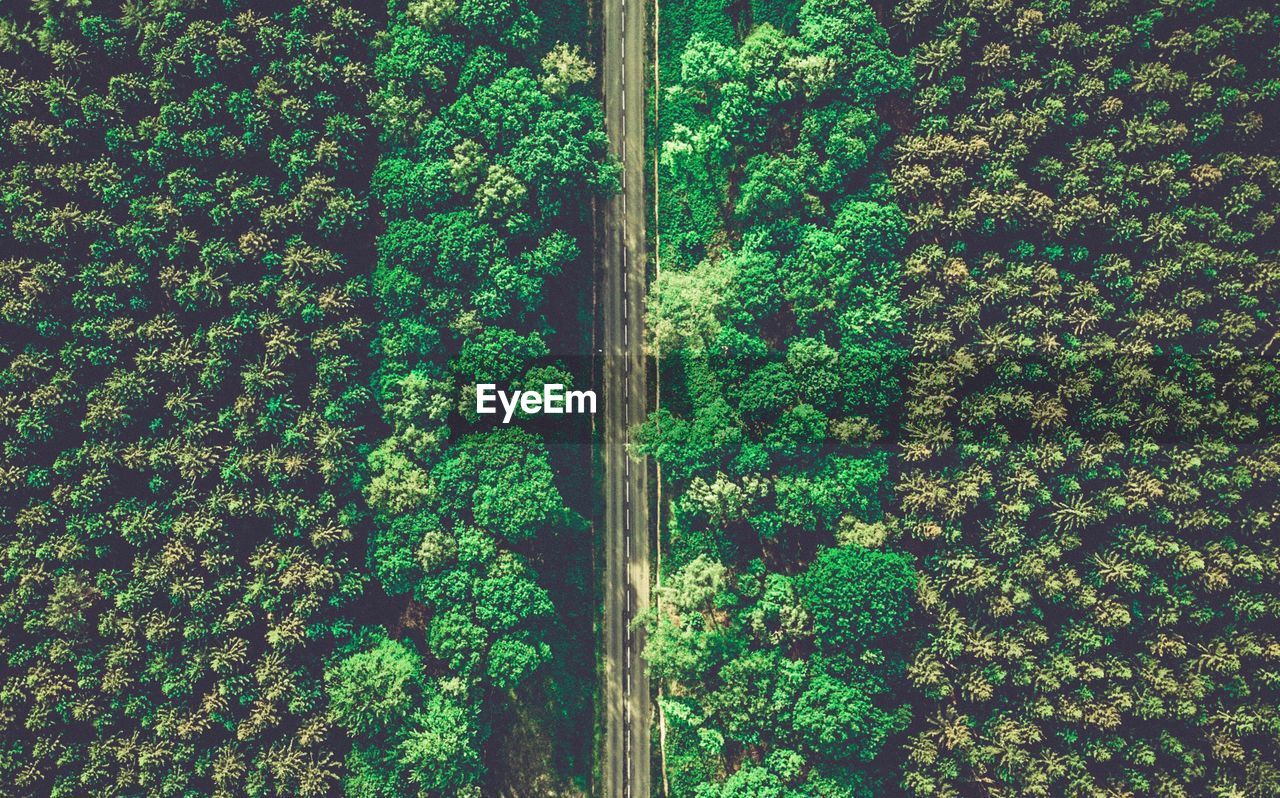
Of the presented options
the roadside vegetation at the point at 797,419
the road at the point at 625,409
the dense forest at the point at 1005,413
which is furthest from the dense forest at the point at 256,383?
the dense forest at the point at 1005,413

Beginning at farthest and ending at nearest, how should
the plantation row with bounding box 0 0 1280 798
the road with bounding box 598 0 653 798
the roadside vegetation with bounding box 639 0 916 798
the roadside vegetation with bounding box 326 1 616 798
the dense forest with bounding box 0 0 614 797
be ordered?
the road with bounding box 598 0 653 798, the roadside vegetation with bounding box 326 1 616 798, the dense forest with bounding box 0 0 614 797, the roadside vegetation with bounding box 639 0 916 798, the plantation row with bounding box 0 0 1280 798

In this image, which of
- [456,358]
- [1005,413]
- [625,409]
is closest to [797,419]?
[1005,413]

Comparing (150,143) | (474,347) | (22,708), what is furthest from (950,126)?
(22,708)

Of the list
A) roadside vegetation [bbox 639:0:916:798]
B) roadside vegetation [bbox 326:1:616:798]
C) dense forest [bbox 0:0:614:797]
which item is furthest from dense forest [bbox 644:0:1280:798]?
dense forest [bbox 0:0:614:797]

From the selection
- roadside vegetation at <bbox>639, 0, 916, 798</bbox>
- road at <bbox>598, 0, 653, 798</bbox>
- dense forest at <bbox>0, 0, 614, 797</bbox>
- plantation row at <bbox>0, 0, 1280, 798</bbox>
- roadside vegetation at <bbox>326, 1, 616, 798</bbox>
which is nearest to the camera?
plantation row at <bbox>0, 0, 1280, 798</bbox>

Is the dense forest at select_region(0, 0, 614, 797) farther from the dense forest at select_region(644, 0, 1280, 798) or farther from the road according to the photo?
the dense forest at select_region(644, 0, 1280, 798)

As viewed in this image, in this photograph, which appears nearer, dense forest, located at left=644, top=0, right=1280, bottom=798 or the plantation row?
dense forest, located at left=644, top=0, right=1280, bottom=798

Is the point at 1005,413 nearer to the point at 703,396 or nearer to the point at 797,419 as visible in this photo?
the point at 797,419
